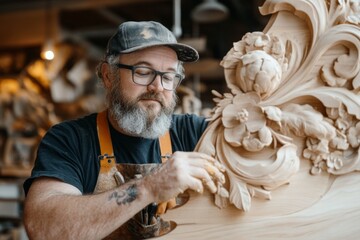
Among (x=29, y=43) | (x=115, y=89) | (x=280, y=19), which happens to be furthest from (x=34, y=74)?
(x=280, y=19)

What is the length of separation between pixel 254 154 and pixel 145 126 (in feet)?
1.32

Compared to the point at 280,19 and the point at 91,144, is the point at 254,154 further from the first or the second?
the point at 91,144

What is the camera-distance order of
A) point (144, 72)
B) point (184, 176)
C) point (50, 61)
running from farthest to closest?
1. point (50, 61)
2. point (144, 72)
3. point (184, 176)

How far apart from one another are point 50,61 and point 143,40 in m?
3.71

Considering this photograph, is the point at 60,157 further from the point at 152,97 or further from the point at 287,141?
the point at 287,141

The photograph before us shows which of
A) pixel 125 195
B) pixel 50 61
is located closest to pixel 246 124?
pixel 125 195

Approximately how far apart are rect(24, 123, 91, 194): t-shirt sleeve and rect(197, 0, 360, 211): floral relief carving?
1.30ft

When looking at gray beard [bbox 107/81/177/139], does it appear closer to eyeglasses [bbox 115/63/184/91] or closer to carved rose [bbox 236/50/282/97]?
Result: eyeglasses [bbox 115/63/184/91]

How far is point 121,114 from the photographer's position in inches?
59.3

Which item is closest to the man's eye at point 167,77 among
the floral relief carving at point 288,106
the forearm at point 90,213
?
the floral relief carving at point 288,106

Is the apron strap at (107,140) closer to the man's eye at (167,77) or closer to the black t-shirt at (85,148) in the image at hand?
the black t-shirt at (85,148)

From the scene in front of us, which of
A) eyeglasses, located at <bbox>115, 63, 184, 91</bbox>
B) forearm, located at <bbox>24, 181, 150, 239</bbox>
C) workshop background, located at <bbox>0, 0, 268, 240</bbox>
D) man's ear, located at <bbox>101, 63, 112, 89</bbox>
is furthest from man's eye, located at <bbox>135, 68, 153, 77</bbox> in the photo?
workshop background, located at <bbox>0, 0, 268, 240</bbox>

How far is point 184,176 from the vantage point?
112cm

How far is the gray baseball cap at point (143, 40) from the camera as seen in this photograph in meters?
1.42
